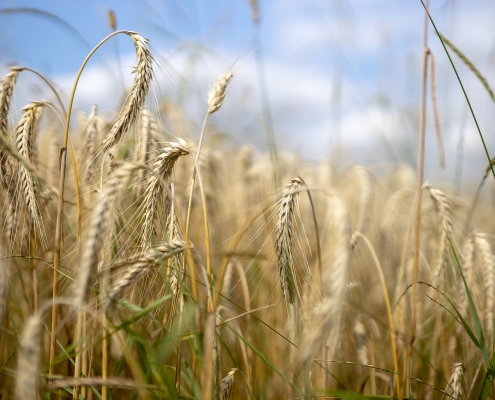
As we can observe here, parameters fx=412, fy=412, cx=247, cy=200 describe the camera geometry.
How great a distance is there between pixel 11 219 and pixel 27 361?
91 centimetres

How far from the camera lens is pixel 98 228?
2.90 feet

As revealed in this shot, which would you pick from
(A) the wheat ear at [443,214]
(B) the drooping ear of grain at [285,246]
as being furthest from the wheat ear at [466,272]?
(B) the drooping ear of grain at [285,246]

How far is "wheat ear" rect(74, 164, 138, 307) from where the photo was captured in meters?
0.83

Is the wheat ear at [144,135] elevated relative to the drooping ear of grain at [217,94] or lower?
lower

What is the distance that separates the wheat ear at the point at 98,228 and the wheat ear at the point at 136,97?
1.09 feet

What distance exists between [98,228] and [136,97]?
536mm

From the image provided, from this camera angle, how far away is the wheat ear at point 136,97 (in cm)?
127

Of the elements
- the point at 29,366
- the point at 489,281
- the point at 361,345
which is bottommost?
the point at 361,345

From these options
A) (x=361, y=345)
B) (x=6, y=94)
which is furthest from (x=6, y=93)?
(x=361, y=345)

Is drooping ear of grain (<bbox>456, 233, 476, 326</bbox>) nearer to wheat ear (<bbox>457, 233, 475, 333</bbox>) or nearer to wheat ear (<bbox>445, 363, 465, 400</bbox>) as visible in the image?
wheat ear (<bbox>457, 233, 475, 333</bbox>)

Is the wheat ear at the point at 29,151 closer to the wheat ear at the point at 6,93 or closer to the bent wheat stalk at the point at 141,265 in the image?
the wheat ear at the point at 6,93

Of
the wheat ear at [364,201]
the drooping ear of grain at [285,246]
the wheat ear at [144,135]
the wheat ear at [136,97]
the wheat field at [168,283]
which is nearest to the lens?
the wheat field at [168,283]

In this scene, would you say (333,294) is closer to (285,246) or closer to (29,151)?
(285,246)

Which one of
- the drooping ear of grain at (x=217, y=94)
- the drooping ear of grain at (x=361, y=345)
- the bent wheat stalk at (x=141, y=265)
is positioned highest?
the drooping ear of grain at (x=217, y=94)
